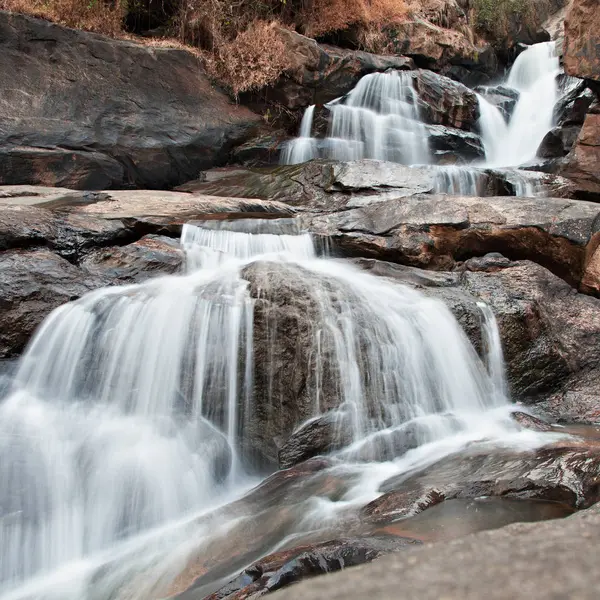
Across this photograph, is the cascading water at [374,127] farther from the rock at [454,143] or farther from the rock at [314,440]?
the rock at [314,440]

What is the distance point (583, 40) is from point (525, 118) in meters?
4.95

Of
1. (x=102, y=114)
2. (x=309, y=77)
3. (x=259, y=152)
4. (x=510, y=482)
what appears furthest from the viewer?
(x=309, y=77)

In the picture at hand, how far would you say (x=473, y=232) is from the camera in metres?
5.91

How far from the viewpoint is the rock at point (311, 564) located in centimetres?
191

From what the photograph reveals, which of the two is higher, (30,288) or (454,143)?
(454,143)

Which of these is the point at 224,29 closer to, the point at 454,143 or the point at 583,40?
the point at 454,143

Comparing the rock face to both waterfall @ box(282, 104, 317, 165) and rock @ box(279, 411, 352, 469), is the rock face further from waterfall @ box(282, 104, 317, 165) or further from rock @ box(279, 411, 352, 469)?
rock @ box(279, 411, 352, 469)

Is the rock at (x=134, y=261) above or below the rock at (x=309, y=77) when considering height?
below

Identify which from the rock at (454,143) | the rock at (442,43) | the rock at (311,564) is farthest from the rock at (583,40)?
the rock at (311,564)

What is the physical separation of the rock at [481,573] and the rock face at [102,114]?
825 cm

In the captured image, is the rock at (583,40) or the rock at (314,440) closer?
the rock at (314,440)

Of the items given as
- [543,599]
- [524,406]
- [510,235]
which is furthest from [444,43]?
[543,599]

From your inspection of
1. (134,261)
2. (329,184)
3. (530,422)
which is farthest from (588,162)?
(134,261)

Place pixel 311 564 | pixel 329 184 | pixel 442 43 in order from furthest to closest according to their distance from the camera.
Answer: pixel 442 43 → pixel 329 184 → pixel 311 564
